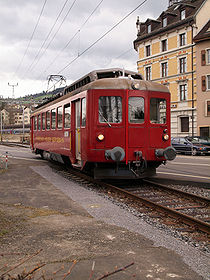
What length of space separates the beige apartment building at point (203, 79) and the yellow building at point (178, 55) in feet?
1.90

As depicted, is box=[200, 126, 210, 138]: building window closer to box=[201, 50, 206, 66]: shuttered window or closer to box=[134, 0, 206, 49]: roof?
box=[201, 50, 206, 66]: shuttered window

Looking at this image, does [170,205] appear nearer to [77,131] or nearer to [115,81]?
[115,81]

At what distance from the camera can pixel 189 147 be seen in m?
25.2

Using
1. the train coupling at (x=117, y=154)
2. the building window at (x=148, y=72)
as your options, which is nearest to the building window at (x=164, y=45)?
the building window at (x=148, y=72)

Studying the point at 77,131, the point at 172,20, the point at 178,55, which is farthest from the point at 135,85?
the point at 172,20

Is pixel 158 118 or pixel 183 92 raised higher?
pixel 183 92

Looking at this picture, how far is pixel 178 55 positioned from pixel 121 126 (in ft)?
93.8

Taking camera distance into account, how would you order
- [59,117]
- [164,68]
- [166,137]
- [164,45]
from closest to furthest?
[166,137]
[59,117]
[164,45]
[164,68]

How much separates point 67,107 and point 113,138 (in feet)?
10.8

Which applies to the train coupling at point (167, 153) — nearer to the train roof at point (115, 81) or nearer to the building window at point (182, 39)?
the train roof at point (115, 81)

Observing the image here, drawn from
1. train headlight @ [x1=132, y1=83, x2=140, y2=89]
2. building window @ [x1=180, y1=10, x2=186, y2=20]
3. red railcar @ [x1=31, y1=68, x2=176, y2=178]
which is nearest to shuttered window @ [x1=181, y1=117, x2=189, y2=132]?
building window @ [x1=180, y1=10, x2=186, y2=20]

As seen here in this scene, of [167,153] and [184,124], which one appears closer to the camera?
[167,153]

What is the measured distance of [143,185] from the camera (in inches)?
409

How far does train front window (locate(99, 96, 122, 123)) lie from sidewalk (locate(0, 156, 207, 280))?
3.14 m
